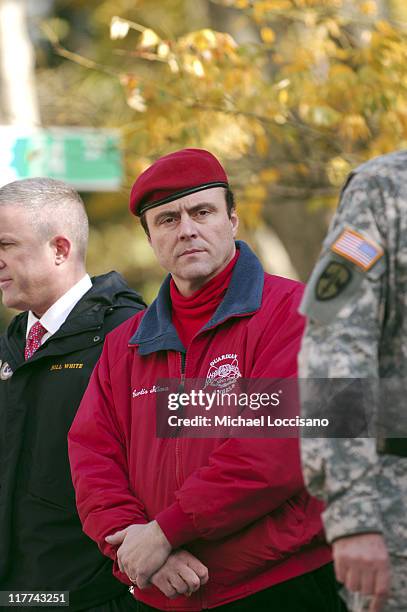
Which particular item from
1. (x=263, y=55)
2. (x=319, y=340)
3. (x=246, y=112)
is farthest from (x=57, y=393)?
(x=263, y=55)

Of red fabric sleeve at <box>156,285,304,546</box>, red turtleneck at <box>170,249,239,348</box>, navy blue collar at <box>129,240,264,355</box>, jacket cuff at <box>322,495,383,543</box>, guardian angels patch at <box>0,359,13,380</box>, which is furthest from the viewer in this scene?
guardian angels patch at <box>0,359,13,380</box>

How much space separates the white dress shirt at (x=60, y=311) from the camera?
4902 mm

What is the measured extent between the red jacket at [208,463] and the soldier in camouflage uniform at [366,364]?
0.63 meters

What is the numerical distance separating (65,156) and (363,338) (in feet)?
16.9

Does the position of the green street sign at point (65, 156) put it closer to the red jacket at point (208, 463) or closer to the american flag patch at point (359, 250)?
the red jacket at point (208, 463)

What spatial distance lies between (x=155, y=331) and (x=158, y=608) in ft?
3.06

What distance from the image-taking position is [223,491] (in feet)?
11.6

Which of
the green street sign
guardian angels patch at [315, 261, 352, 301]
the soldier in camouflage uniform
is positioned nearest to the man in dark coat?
the soldier in camouflage uniform

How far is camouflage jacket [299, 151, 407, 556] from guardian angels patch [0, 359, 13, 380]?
2115 mm

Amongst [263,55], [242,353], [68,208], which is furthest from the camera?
[263,55]

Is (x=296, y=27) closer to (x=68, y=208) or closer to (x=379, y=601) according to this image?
(x=68, y=208)

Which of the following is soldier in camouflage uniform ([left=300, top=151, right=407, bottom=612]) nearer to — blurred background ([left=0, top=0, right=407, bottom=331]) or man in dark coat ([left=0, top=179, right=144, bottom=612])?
man in dark coat ([left=0, top=179, right=144, bottom=612])

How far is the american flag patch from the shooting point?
2.88m

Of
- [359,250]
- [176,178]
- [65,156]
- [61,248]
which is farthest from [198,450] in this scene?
[65,156]
